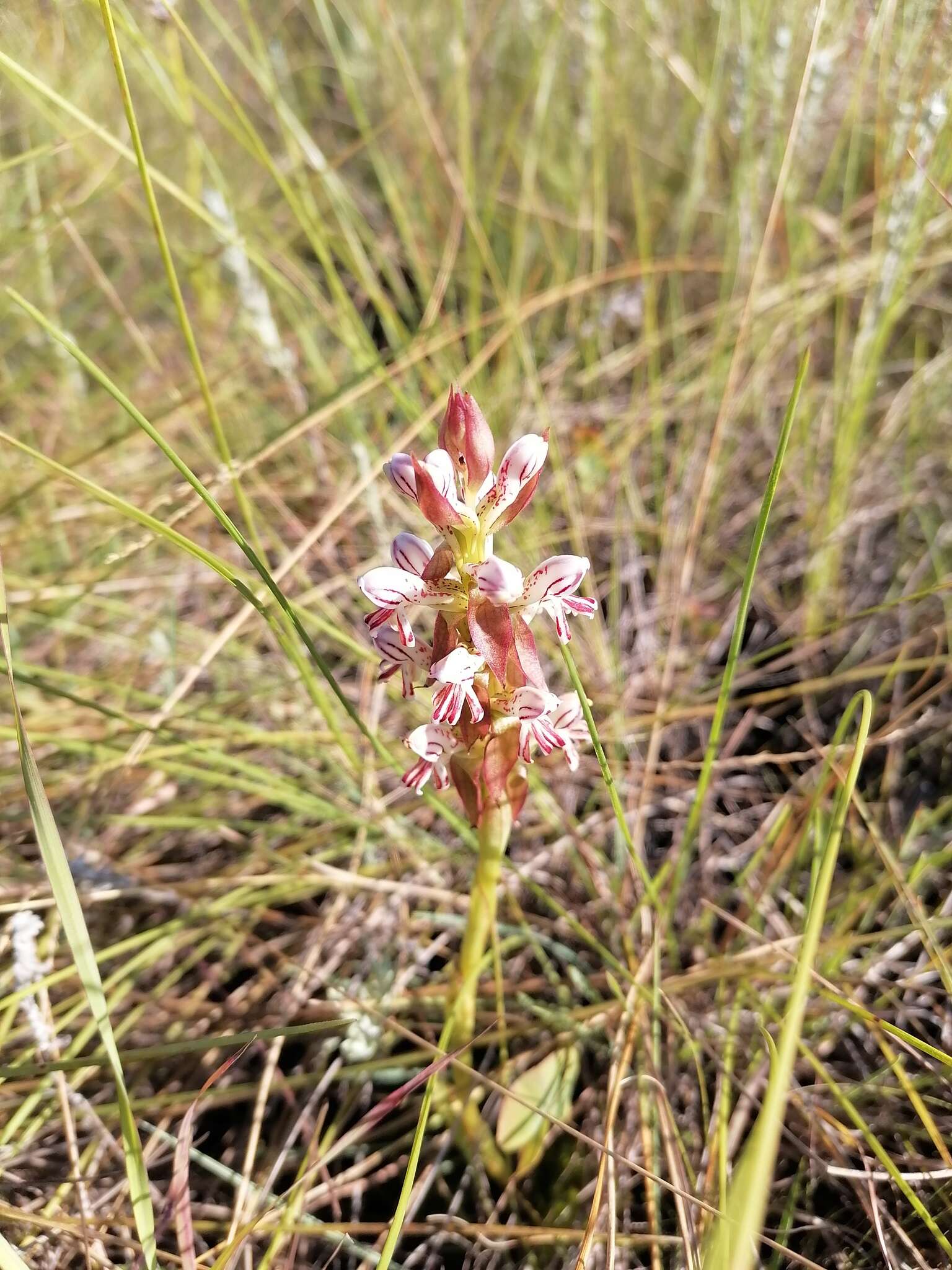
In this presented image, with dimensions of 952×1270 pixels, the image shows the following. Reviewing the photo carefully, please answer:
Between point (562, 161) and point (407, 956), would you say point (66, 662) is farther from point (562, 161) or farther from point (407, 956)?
point (562, 161)

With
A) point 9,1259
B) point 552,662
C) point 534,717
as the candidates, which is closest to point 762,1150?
point 534,717

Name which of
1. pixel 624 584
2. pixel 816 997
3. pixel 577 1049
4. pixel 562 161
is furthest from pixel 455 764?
pixel 562 161

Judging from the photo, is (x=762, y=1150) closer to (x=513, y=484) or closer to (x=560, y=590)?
(x=560, y=590)

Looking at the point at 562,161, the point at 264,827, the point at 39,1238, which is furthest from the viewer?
the point at 562,161

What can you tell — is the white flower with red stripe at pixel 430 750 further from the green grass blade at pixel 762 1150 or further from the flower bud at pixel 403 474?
the green grass blade at pixel 762 1150

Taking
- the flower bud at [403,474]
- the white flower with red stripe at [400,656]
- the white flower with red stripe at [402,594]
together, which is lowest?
the white flower with red stripe at [400,656]

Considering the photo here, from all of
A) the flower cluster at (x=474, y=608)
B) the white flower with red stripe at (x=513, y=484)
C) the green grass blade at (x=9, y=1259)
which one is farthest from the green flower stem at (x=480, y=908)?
the green grass blade at (x=9, y=1259)
